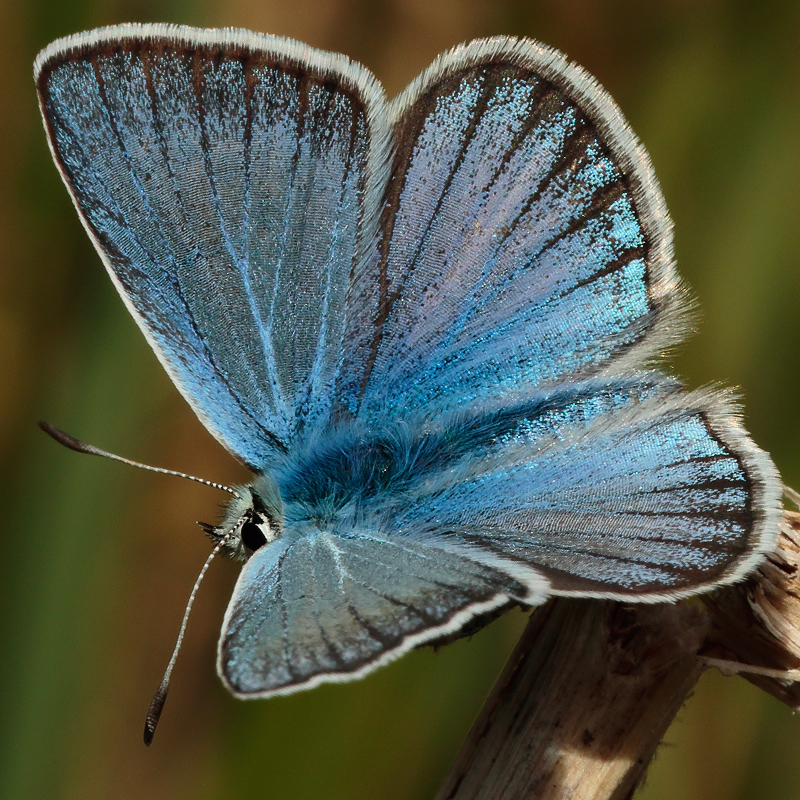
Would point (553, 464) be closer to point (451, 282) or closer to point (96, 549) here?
point (451, 282)

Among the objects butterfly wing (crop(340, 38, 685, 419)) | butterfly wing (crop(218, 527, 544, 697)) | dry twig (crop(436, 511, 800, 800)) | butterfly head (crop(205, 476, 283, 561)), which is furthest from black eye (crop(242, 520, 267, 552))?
dry twig (crop(436, 511, 800, 800))

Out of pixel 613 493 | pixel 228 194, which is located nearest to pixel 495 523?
pixel 613 493

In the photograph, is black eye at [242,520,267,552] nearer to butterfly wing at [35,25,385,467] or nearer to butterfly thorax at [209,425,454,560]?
butterfly thorax at [209,425,454,560]

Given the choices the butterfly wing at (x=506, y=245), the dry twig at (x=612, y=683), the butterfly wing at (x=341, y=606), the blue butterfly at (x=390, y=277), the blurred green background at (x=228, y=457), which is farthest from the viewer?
the blurred green background at (x=228, y=457)

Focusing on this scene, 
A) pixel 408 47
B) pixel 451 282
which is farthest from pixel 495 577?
pixel 408 47

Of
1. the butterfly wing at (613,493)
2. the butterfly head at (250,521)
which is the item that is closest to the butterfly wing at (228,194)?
the butterfly head at (250,521)

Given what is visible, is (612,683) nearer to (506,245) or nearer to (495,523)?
(495,523)

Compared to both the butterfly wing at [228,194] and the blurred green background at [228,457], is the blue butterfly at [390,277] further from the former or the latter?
the blurred green background at [228,457]
